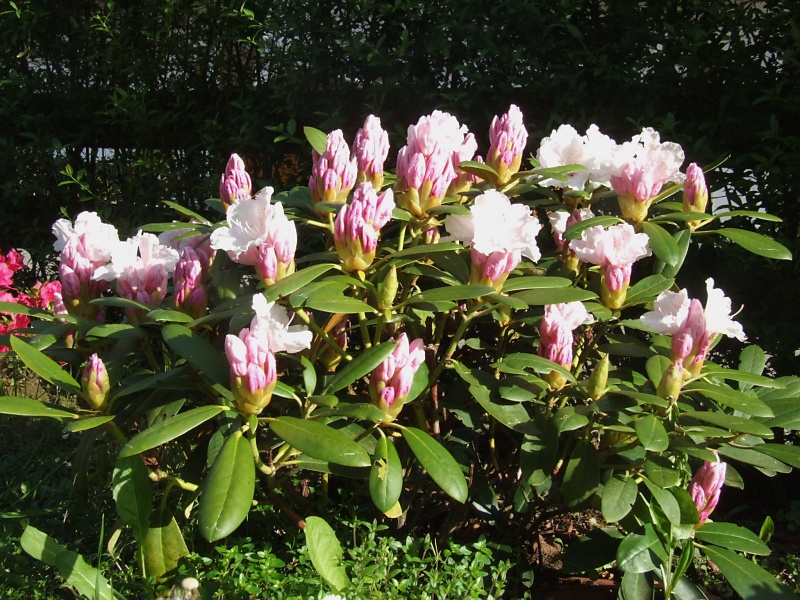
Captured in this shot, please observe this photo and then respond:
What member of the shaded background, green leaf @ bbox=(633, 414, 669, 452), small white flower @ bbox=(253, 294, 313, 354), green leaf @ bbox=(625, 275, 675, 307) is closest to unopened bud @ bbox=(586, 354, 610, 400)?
green leaf @ bbox=(633, 414, 669, 452)

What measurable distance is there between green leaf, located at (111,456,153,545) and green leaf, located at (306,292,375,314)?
59 cm

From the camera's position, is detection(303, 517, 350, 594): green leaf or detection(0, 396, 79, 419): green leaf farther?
detection(303, 517, 350, 594): green leaf

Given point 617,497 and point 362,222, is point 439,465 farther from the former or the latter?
point 362,222

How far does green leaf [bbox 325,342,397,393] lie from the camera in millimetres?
1563

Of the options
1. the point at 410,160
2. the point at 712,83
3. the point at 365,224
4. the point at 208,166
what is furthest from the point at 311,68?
the point at 365,224

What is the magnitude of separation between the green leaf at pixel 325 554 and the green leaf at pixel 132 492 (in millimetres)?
369

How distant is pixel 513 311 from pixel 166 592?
1041 millimetres

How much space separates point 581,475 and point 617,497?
10 centimetres

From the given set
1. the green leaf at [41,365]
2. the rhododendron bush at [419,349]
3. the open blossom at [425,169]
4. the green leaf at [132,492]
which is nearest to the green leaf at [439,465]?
the rhododendron bush at [419,349]

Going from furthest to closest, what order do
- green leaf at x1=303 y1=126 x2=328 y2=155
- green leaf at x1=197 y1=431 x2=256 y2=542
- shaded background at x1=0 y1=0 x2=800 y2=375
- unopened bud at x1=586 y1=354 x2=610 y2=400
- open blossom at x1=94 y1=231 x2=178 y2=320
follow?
shaded background at x1=0 y1=0 x2=800 y2=375 → green leaf at x1=303 y1=126 x2=328 y2=155 → open blossom at x1=94 y1=231 x2=178 y2=320 → unopened bud at x1=586 y1=354 x2=610 y2=400 → green leaf at x1=197 y1=431 x2=256 y2=542

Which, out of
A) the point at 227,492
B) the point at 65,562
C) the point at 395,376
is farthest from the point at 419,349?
the point at 65,562

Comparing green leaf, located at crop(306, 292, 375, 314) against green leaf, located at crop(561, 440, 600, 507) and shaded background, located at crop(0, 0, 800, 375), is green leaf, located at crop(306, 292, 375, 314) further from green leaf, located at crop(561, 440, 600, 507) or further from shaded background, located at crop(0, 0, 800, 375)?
shaded background, located at crop(0, 0, 800, 375)

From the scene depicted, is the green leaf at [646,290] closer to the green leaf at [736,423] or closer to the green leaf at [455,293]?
the green leaf at [736,423]

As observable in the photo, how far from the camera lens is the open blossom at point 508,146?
6.16 feet
